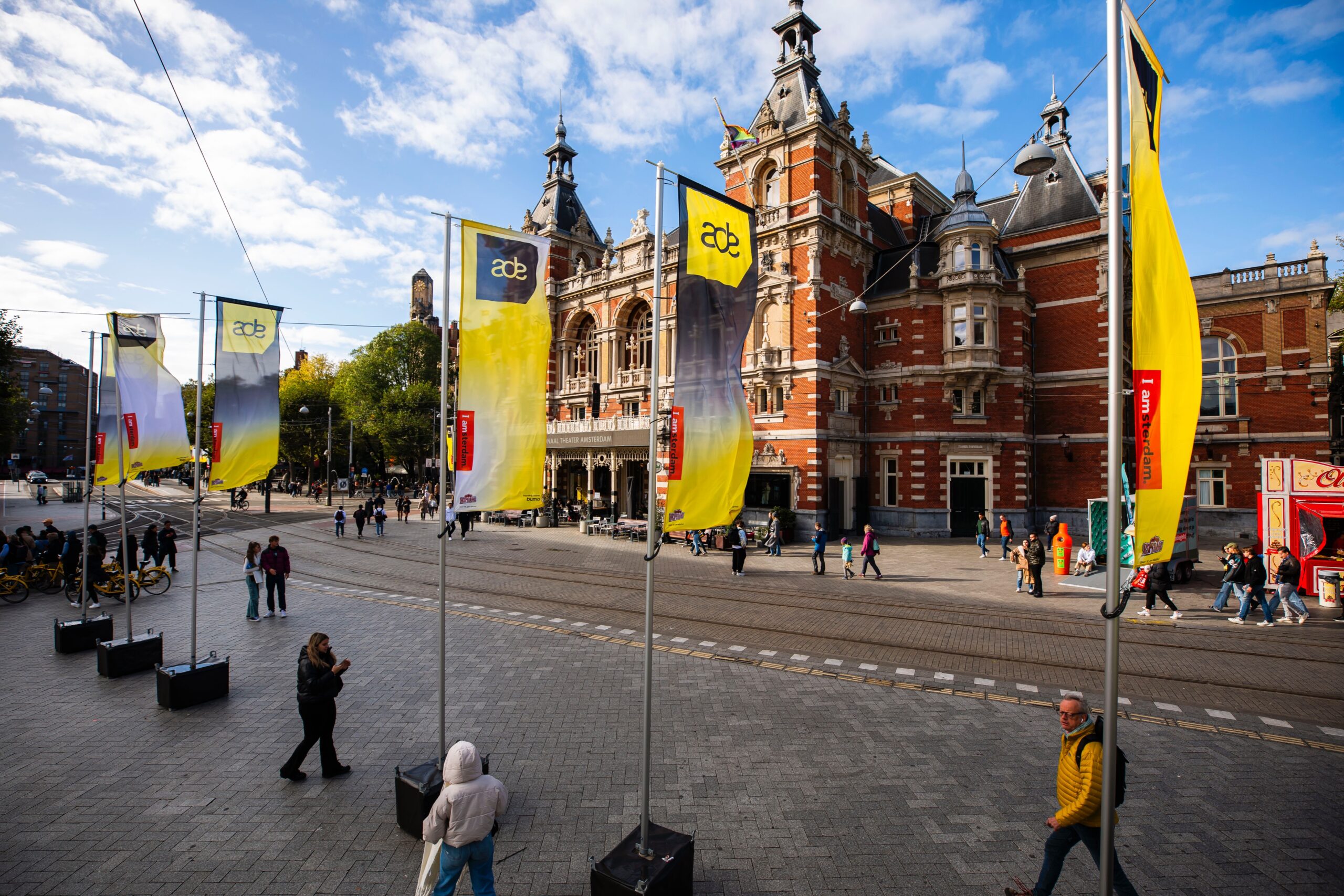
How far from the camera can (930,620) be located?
1266 centimetres

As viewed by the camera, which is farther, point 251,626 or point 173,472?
point 173,472

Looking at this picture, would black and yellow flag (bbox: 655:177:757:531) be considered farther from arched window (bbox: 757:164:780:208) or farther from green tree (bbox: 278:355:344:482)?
green tree (bbox: 278:355:344:482)

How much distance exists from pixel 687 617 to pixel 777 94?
87.6 feet

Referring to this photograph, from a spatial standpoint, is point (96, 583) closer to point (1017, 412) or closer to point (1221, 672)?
point (1221, 672)

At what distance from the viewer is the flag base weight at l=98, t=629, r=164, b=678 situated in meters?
8.98

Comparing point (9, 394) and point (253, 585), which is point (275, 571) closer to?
point (253, 585)

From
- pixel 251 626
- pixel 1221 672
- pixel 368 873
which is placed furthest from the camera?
pixel 251 626

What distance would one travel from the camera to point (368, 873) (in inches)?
187

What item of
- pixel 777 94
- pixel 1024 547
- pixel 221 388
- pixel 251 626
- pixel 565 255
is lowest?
pixel 251 626

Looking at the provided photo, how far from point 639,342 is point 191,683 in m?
28.4

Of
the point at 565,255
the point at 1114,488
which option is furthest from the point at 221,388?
the point at 565,255

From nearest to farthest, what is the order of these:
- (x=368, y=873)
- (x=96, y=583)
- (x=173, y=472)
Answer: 1. (x=368, y=873)
2. (x=96, y=583)
3. (x=173, y=472)

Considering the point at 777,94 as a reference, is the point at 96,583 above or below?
below

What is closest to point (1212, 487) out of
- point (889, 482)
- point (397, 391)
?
point (889, 482)
